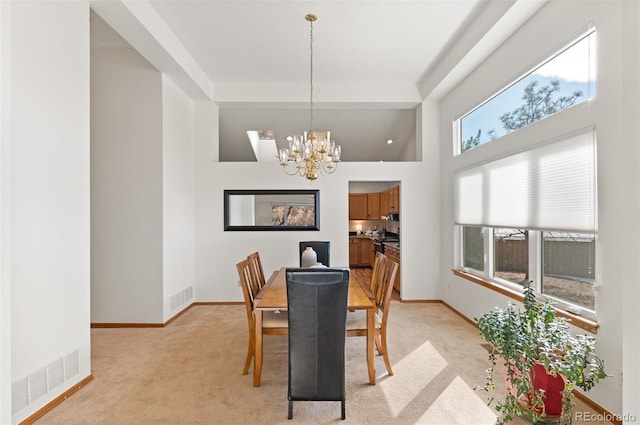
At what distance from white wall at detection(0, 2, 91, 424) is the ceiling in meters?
0.63

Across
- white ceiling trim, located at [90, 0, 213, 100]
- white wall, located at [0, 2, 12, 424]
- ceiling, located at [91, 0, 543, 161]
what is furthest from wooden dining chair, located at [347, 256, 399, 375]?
white ceiling trim, located at [90, 0, 213, 100]

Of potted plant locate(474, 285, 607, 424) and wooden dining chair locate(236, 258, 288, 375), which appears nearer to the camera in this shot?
potted plant locate(474, 285, 607, 424)

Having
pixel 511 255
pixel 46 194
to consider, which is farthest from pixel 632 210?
pixel 46 194

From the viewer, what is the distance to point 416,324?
4.22m

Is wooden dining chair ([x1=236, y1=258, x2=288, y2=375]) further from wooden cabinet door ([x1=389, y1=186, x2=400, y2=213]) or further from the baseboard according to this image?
wooden cabinet door ([x1=389, y1=186, x2=400, y2=213])

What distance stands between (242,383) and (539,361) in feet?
6.97

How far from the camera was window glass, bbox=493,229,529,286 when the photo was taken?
320cm

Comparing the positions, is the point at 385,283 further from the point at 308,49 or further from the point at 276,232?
the point at 308,49

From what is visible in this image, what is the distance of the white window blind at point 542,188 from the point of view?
2.38m

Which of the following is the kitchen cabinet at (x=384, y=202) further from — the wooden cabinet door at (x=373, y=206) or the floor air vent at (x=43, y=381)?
the floor air vent at (x=43, y=381)

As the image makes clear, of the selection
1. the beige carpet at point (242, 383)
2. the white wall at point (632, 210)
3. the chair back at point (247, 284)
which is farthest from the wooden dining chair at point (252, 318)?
the white wall at point (632, 210)

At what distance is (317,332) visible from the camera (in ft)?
7.19

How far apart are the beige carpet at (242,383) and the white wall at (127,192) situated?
0.44 m

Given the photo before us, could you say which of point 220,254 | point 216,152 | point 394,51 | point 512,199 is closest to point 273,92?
point 216,152
